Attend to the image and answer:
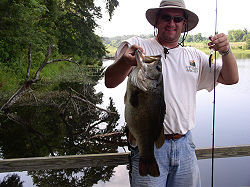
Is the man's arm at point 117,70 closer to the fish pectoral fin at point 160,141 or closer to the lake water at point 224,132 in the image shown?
the fish pectoral fin at point 160,141

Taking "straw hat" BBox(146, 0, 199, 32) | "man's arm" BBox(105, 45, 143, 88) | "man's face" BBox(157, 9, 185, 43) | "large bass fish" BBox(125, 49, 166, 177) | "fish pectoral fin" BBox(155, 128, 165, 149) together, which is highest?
"straw hat" BBox(146, 0, 199, 32)

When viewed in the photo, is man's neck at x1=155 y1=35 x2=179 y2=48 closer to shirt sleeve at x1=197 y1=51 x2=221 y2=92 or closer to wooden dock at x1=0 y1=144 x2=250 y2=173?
shirt sleeve at x1=197 y1=51 x2=221 y2=92

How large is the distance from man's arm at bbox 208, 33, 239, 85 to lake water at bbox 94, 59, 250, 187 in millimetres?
4140

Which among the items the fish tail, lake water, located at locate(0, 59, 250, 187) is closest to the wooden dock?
the fish tail

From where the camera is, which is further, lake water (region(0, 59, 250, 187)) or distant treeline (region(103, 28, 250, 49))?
lake water (region(0, 59, 250, 187))

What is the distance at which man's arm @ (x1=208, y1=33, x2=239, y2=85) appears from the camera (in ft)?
6.23

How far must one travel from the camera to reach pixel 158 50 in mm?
2033

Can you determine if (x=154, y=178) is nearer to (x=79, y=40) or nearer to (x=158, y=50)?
(x=158, y=50)

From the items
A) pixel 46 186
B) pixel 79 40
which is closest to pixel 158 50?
pixel 46 186

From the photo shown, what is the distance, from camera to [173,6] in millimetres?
2020

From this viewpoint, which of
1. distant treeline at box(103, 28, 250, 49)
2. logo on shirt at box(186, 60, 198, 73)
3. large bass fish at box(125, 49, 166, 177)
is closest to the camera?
large bass fish at box(125, 49, 166, 177)

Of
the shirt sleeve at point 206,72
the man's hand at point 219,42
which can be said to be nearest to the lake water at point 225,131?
the shirt sleeve at point 206,72

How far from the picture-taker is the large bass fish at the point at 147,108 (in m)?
1.72

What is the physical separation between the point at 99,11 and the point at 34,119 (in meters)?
22.9
